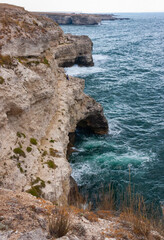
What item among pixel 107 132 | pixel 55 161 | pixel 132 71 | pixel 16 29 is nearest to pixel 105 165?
pixel 107 132

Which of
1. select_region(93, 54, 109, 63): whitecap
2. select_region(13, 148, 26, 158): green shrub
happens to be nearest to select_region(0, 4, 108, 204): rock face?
select_region(13, 148, 26, 158): green shrub

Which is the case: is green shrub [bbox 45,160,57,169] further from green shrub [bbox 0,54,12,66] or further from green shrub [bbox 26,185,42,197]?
green shrub [bbox 0,54,12,66]

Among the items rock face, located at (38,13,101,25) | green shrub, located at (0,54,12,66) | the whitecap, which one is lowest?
green shrub, located at (0,54,12,66)

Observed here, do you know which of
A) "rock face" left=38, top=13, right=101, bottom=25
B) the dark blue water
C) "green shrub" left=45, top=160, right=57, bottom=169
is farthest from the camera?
"rock face" left=38, top=13, right=101, bottom=25

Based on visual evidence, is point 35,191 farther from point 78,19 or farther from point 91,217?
point 78,19

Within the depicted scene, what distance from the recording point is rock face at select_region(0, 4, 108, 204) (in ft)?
40.1

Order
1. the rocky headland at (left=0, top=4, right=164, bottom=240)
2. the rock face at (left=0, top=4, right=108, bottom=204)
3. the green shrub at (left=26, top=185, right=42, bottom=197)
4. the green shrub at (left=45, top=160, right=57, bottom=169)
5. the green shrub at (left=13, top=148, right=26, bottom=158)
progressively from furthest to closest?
the green shrub at (left=45, top=160, right=57, bottom=169) → the green shrub at (left=13, top=148, right=26, bottom=158) → the rock face at (left=0, top=4, right=108, bottom=204) → the green shrub at (left=26, top=185, right=42, bottom=197) → the rocky headland at (left=0, top=4, right=164, bottom=240)

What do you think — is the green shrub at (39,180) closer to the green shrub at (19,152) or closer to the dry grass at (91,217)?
the green shrub at (19,152)

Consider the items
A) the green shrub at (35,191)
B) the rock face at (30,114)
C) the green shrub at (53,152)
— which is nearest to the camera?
the green shrub at (35,191)

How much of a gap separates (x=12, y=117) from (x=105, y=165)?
456 inches

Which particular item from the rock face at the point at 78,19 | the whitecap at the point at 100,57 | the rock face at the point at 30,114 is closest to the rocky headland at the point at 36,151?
the rock face at the point at 30,114

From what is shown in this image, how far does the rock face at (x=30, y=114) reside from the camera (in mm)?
12219

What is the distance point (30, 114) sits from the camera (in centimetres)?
1548

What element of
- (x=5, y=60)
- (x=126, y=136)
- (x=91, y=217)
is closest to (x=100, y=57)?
(x=126, y=136)
